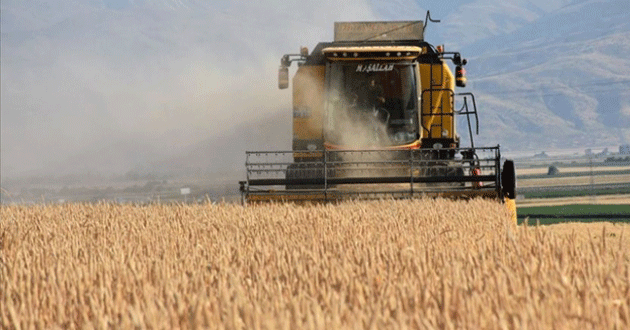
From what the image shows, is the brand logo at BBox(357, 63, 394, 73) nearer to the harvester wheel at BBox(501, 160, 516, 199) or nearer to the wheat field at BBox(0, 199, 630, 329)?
the harvester wheel at BBox(501, 160, 516, 199)

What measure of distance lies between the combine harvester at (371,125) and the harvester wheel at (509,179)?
0.79 ft

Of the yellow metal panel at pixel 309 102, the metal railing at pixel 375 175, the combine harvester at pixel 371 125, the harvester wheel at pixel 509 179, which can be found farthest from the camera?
the yellow metal panel at pixel 309 102

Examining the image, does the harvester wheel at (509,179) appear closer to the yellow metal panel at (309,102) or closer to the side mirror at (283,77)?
the yellow metal panel at (309,102)

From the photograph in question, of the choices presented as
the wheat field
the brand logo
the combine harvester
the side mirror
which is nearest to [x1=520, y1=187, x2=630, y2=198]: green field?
the combine harvester

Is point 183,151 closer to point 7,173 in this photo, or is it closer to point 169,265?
point 169,265

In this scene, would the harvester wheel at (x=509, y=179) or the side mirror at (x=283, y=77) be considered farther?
the side mirror at (x=283, y=77)

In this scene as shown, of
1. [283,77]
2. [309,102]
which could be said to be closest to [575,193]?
[309,102]

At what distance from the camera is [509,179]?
14477 millimetres

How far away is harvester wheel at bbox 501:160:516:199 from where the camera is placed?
47.2 feet

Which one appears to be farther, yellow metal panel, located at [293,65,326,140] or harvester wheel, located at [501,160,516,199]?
yellow metal panel, located at [293,65,326,140]

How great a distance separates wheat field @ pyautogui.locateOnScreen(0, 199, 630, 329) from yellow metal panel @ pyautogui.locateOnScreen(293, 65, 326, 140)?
16.5 ft

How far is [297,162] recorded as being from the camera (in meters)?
15.8

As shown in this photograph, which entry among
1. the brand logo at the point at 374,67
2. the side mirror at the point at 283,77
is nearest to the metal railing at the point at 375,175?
the side mirror at the point at 283,77

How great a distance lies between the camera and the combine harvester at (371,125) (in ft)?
49.3
